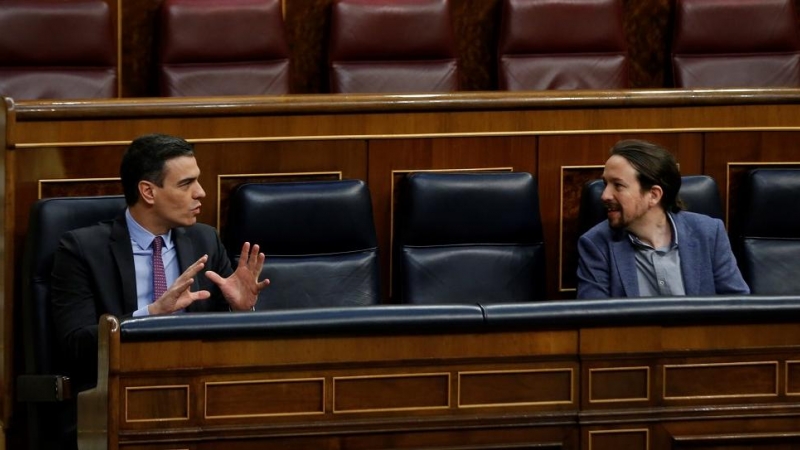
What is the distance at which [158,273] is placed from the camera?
120 cm

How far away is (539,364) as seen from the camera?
95 centimetres

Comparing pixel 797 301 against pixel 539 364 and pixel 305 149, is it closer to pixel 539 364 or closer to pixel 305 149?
pixel 539 364

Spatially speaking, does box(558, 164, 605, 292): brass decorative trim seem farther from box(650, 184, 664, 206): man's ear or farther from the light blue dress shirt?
the light blue dress shirt

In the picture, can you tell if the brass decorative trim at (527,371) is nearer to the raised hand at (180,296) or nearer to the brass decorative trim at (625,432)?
the brass decorative trim at (625,432)

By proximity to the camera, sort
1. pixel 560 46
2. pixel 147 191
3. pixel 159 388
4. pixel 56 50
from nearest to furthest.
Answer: pixel 159 388 < pixel 147 191 < pixel 56 50 < pixel 560 46

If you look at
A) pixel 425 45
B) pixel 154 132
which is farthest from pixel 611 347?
pixel 425 45

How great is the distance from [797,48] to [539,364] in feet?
3.52

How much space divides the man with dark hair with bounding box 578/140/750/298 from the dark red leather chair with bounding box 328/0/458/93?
19.3 inches

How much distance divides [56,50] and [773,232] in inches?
35.1

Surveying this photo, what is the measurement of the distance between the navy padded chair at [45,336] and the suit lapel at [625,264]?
0.49 meters

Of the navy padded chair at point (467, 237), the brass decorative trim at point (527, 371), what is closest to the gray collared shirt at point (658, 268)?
the navy padded chair at point (467, 237)

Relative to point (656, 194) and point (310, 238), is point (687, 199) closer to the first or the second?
point (656, 194)

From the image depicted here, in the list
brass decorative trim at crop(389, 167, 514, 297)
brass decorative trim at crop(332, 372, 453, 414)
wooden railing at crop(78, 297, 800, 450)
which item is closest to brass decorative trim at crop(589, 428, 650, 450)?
wooden railing at crop(78, 297, 800, 450)

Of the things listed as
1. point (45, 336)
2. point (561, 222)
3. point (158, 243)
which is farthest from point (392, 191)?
point (45, 336)
